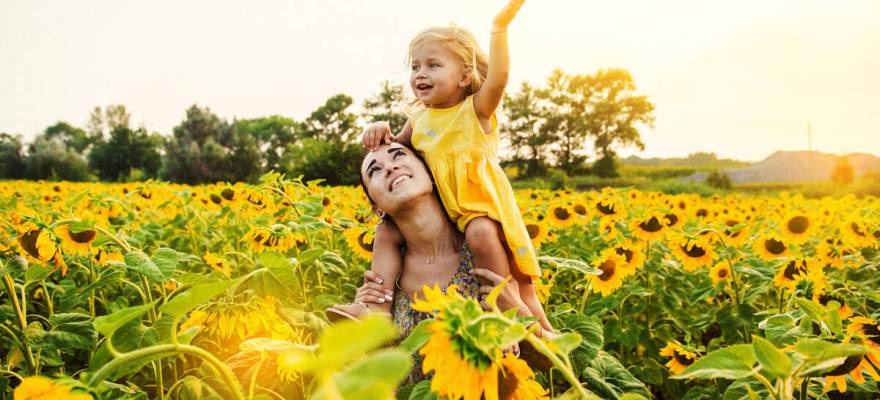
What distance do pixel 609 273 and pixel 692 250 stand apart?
708mm

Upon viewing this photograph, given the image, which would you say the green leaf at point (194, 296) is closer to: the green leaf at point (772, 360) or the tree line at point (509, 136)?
the green leaf at point (772, 360)

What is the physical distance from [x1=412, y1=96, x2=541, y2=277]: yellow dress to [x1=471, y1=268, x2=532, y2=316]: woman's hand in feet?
0.36

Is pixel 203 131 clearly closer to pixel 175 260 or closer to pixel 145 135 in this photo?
pixel 145 135

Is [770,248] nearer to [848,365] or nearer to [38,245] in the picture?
[848,365]

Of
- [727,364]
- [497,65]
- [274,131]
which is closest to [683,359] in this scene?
[497,65]

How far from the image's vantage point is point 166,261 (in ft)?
4.12

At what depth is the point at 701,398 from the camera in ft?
6.00

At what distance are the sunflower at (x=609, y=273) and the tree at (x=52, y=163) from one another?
30.4 m

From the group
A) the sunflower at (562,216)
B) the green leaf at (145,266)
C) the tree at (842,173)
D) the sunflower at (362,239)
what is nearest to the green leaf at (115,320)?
the green leaf at (145,266)

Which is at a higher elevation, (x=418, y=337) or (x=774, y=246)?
(x=418, y=337)

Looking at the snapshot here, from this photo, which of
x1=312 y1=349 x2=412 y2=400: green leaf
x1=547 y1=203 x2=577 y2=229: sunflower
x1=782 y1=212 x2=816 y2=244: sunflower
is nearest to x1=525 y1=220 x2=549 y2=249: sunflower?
x1=547 y1=203 x2=577 y2=229: sunflower

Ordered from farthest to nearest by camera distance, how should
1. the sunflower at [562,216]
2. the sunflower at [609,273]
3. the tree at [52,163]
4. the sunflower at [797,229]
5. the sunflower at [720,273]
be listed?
the tree at [52,163], the sunflower at [797,229], the sunflower at [562,216], the sunflower at [720,273], the sunflower at [609,273]

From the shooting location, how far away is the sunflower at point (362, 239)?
8.48ft

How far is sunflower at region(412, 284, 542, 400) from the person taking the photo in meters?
0.63
